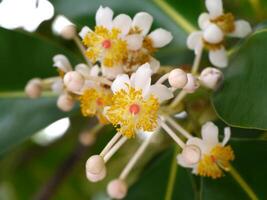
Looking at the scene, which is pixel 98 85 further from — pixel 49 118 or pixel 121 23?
pixel 49 118

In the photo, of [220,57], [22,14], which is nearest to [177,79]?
[220,57]

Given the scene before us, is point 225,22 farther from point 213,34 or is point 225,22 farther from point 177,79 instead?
point 177,79

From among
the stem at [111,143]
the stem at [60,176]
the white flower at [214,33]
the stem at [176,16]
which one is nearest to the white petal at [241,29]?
the white flower at [214,33]

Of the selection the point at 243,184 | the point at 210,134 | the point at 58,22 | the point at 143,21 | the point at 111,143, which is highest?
the point at 58,22

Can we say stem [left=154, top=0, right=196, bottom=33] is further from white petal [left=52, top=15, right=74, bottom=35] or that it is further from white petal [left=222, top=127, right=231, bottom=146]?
white petal [left=222, top=127, right=231, bottom=146]

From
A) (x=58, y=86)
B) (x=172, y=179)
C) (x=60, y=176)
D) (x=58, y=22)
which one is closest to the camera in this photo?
(x=58, y=86)

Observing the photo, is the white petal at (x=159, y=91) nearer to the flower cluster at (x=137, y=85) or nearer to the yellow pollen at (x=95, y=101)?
the flower cluster at (x=137, y=85)
